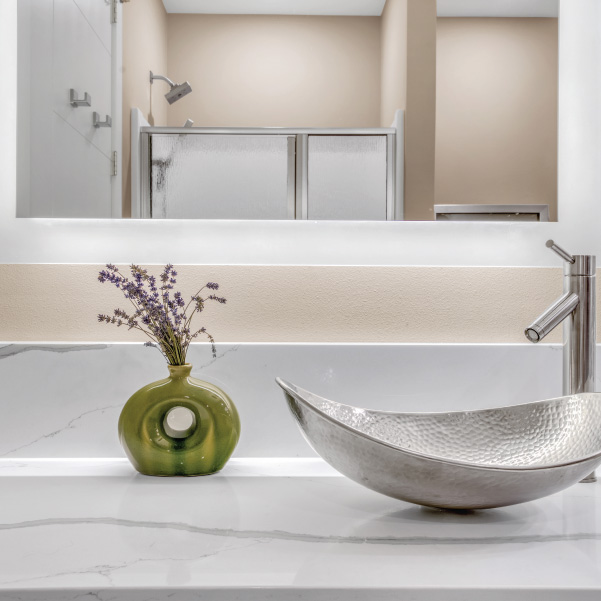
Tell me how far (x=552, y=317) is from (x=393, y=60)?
0.49m

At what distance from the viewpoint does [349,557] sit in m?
0.53

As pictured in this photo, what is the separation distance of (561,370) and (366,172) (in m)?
0.43

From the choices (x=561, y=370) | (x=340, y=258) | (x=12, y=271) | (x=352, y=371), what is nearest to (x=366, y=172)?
(x=340, y=258)

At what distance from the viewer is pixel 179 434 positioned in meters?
0.83

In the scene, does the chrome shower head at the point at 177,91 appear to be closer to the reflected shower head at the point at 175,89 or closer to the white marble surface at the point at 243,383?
the reflected shower head at the point at 175,89

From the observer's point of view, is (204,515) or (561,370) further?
(561,370)

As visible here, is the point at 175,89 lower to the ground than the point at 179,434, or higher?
higher

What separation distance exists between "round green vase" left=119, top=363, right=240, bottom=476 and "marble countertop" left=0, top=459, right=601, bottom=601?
3cm

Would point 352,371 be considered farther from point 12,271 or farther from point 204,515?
point 12,271

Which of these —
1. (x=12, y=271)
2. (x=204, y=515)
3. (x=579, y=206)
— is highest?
(x=579, y=206)

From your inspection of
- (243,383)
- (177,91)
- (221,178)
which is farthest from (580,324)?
(177,91)

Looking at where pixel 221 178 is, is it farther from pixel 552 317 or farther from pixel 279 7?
pixel 552 317

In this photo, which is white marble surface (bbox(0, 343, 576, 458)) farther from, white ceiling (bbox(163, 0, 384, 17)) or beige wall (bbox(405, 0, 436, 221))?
white ceiling (bbox(163, 0, 384, 17))

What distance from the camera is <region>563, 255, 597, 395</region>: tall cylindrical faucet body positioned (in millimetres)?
844
